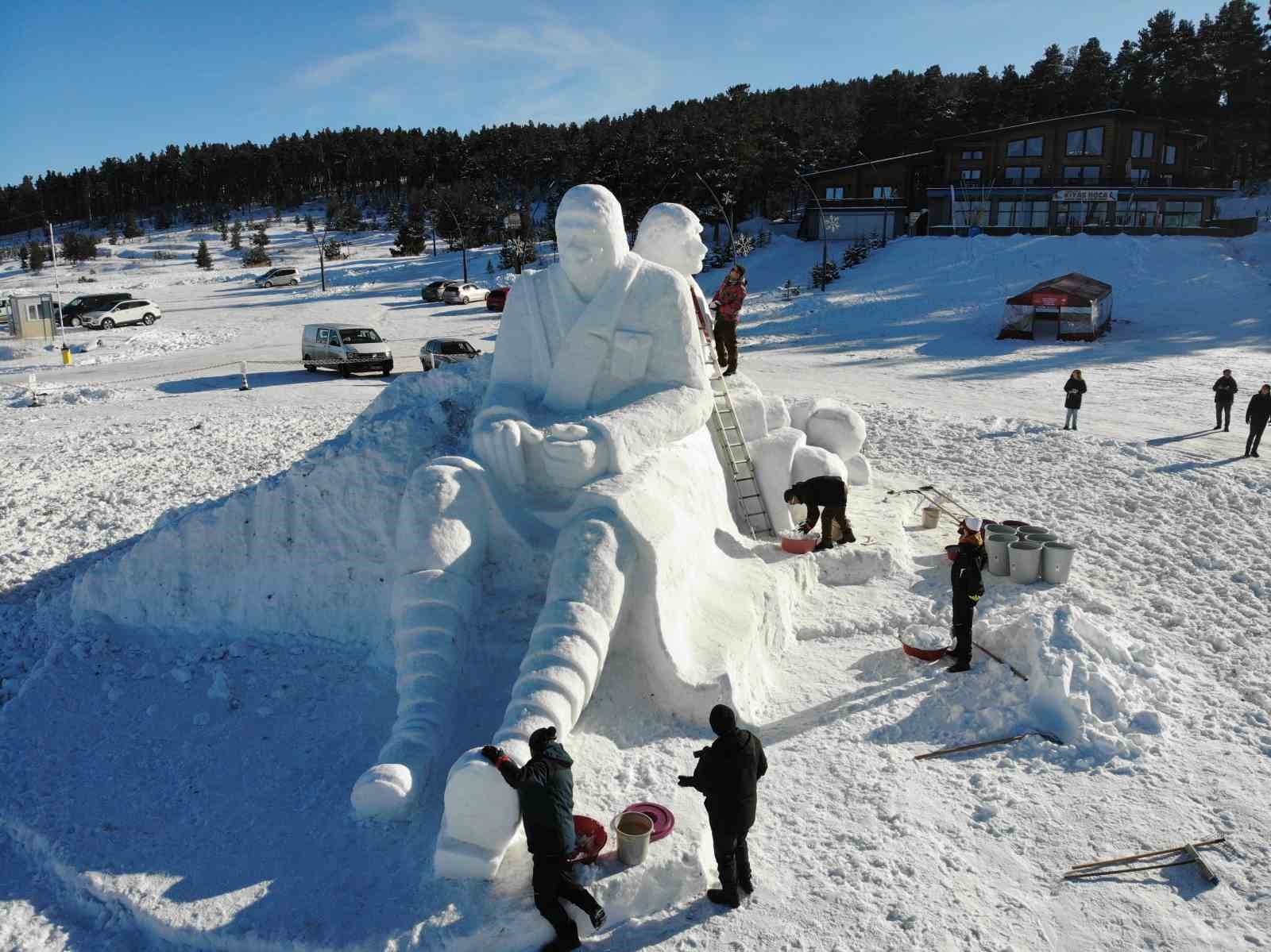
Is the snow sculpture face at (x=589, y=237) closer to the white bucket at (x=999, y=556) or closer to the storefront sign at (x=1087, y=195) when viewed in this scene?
the white bucket at (x=999, y=556)

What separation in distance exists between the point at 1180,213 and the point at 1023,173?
6.54 metres

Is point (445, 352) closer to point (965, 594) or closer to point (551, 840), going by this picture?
point (965, 594)

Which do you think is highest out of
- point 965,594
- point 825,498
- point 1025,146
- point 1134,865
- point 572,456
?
point 1025,146

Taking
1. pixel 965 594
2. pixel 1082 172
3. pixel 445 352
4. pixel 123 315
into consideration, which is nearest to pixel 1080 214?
pixel 1082 172

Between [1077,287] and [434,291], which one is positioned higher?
[434,291]

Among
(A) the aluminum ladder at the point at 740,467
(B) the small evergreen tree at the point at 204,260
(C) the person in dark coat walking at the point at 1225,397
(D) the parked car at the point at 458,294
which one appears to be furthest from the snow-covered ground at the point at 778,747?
(B) the small evergreen tree at the point at 204,260

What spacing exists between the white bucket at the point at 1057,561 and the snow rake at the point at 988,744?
2.86 m

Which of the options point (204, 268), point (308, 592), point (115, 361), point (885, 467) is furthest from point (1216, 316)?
point (204, 268)

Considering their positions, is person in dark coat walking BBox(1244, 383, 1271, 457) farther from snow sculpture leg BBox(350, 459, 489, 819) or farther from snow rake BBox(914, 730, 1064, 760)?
snow sculpture leg BBox(350, 459, 489, 819)

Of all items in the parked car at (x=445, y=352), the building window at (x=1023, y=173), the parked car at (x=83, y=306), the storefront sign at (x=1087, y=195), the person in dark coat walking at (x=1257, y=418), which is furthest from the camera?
the building window at (x=1023, y=173)

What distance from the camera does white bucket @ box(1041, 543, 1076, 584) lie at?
812cm

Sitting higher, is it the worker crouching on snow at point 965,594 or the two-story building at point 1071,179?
the two-story building at point 1071,179

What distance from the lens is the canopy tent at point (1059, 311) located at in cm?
2447

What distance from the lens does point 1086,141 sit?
38.8 meters
